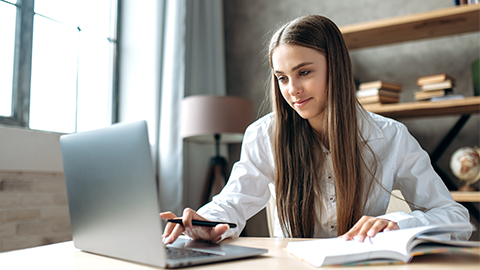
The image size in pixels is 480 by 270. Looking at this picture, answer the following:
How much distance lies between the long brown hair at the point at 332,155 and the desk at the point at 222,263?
1.23ft

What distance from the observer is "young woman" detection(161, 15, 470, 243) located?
107 centimetres

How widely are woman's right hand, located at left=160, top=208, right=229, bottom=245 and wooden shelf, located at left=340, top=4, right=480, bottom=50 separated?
158 centimetres

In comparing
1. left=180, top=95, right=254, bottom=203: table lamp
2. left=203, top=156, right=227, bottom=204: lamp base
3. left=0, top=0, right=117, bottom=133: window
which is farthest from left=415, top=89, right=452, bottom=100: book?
left=0, top=0, right=117, bottom=133: window

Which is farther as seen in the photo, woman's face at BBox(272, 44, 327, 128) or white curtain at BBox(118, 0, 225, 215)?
white curtain at BBox(118, 0, 225, 215)

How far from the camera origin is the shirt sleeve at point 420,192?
87 centimetres

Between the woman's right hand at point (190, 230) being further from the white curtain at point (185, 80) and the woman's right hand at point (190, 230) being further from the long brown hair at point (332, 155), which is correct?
the white curtain at point (185, 80)

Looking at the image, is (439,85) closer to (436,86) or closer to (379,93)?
(436,86)

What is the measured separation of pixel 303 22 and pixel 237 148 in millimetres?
1769

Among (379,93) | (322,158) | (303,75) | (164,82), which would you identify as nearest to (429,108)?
(379,93)

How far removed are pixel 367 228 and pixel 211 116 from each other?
1495 mm

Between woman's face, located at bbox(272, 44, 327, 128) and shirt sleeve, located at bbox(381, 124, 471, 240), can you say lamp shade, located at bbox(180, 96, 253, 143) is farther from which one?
shirt sleeve, located at bbox(381, 124, 471, 240)

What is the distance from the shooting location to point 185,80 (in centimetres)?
255

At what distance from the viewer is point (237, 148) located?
9.32 ft

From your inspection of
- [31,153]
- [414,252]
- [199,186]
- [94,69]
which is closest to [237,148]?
[199,186]
